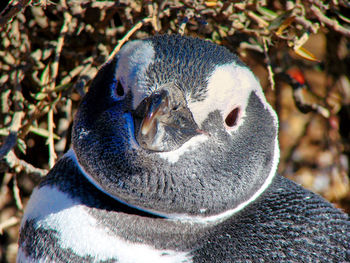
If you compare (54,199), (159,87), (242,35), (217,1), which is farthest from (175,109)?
(242,35)

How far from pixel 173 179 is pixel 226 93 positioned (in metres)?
0.23

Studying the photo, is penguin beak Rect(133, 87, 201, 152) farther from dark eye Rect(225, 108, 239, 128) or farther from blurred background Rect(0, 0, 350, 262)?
blurred background Rect(0, 0, 350, 262)

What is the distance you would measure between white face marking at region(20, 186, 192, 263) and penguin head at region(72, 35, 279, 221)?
81 mm

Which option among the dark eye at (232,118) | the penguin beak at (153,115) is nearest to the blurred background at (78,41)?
the dark eye at (232,118)

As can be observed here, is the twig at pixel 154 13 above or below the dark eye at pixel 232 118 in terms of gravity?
above

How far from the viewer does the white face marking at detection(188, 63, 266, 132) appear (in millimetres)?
1012

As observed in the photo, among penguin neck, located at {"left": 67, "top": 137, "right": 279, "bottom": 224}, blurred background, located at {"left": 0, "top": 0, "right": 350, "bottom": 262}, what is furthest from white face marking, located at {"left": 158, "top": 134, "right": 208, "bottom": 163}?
blurred background, located at {"left": 0, "top": 0, "right": 350, "bottom": 262}

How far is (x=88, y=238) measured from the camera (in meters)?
1.02

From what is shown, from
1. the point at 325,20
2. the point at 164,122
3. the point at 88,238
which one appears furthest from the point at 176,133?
the point at 325,20

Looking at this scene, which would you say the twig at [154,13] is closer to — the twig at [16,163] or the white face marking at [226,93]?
the white face marking at [226,93]

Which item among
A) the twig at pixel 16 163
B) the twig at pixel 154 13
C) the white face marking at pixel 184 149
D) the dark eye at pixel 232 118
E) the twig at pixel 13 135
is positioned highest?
the twig at pixel 154 13

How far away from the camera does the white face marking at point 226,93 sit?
1.01 metres

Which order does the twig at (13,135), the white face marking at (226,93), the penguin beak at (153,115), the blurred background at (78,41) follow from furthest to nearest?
the blurred background at (78,41), the twig at (13,135), the white face marking at (226,93), the penguin beak at (153,115)

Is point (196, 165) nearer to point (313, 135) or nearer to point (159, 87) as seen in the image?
point (159, 87)
